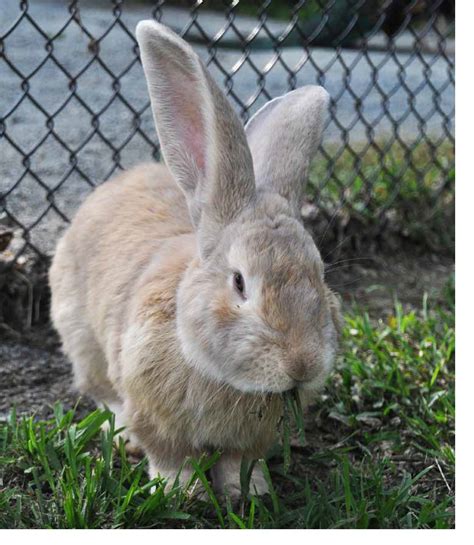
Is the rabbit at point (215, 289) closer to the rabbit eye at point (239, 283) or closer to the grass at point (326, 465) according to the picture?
the rabbit eye at point (239, 283)

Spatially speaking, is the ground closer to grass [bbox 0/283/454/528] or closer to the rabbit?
grass [bbox 0/283/454/528]

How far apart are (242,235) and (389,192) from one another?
2.58 metres

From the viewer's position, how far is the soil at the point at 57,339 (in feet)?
11.8

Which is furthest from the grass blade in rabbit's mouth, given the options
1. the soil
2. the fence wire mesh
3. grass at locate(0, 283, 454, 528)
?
the fence wire mesh

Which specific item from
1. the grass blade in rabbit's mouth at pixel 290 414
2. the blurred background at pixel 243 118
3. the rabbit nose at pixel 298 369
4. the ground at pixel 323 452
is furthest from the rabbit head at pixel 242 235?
the blurred background at pixel 243 118

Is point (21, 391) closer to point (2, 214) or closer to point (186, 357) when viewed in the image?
point (2, 214)

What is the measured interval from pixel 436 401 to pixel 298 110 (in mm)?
1288

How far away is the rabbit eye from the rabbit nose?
276 millimetres

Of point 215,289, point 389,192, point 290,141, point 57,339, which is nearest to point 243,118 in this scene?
point 389,192

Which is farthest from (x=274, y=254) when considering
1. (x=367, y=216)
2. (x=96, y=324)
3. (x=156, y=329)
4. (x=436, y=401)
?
(x=367, y=216)

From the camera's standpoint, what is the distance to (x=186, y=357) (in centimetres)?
270

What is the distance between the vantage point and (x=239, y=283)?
8.38 ft

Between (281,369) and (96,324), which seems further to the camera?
(96,324)

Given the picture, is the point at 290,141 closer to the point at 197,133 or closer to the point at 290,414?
the point at 197,133
